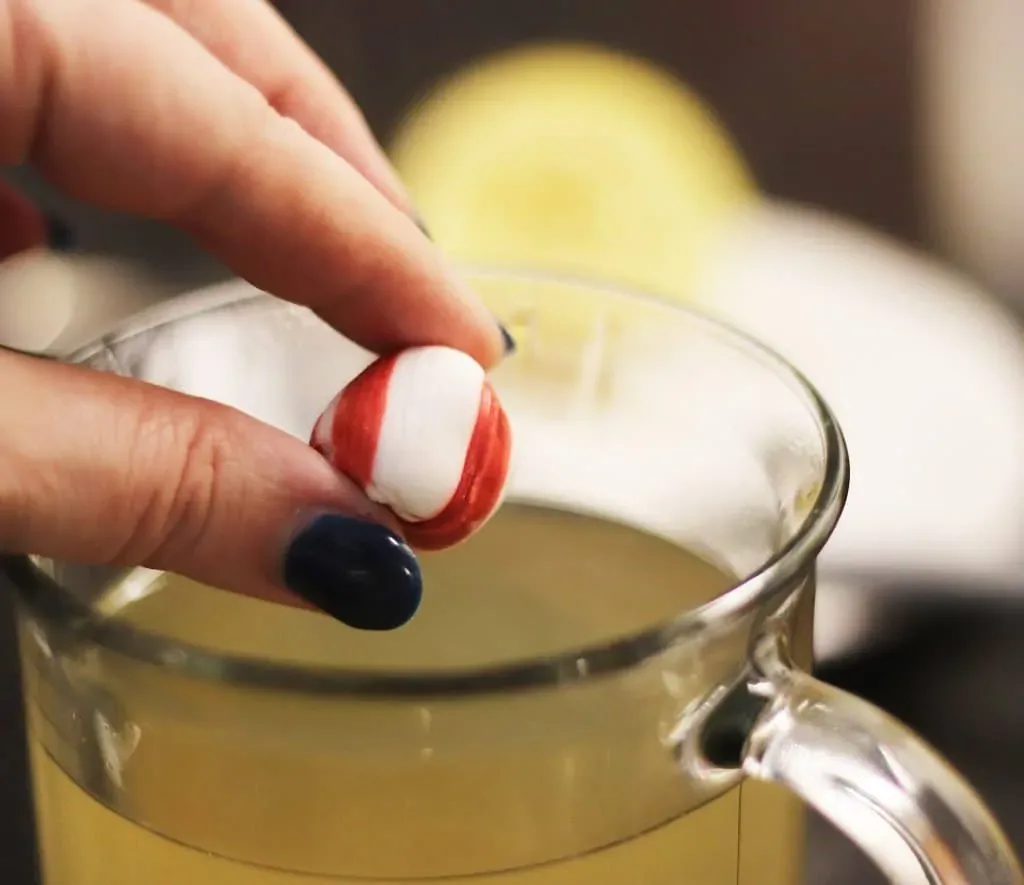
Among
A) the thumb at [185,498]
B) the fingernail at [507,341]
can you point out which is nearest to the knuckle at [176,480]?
the thumb at [185,498]

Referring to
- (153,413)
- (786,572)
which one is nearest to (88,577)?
(153,413)

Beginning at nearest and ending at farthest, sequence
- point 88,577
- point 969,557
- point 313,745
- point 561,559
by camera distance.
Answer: point 313,745
point 88,577
point 561,559
point 969,557

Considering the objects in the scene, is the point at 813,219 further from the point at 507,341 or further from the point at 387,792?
the point at 387,792

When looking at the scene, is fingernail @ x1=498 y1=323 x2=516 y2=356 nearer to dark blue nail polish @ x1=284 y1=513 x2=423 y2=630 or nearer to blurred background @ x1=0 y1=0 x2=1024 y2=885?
dark blue nail polish @ x1=284 y1=513 x2=423 y2=630

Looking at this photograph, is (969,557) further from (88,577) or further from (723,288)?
(88,577)

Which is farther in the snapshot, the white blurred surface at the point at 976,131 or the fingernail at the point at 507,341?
the white blurred surface at the point at 976,131

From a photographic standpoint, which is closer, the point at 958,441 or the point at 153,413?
the point at 153,413

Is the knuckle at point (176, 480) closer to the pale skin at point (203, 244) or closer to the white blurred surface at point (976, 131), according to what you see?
the pale skin at point (203, 244)
